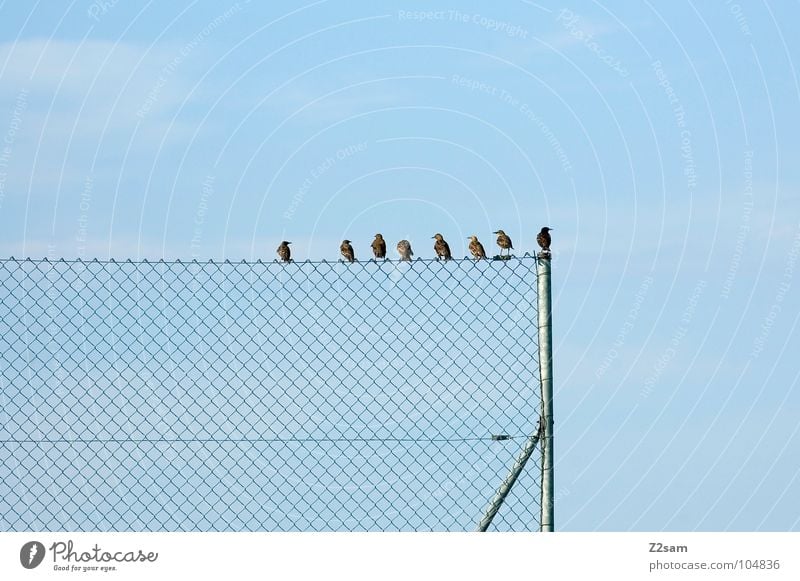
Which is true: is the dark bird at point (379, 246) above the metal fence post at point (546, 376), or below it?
above

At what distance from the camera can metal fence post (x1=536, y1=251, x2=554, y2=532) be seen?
5.45m

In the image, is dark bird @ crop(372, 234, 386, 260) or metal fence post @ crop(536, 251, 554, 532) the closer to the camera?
metal fence post @ crop(536, 251, 554, 532)

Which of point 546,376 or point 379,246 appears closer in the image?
point 546,376

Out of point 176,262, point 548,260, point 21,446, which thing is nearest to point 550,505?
point 548,260

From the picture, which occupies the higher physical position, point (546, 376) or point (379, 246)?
point (379, 246)

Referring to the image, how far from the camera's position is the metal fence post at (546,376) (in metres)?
5.45

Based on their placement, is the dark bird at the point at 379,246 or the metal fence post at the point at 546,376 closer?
the metal fence post at the point at 546,376

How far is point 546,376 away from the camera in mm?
5539

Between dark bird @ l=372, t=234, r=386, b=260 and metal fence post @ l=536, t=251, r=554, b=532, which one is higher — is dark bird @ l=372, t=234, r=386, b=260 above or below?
above
